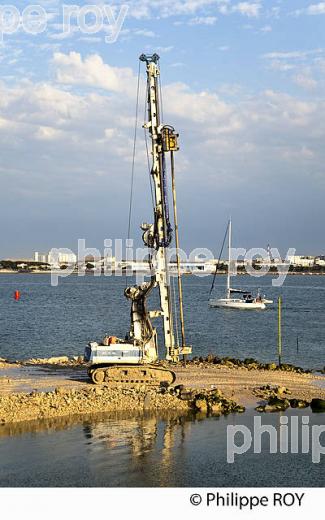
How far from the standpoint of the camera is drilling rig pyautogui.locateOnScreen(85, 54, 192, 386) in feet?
91.1

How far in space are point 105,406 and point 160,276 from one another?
674cm

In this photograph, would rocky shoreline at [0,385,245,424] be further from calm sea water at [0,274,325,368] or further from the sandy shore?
calm sea water at [0,274,325,368]

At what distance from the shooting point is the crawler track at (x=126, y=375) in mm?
27672

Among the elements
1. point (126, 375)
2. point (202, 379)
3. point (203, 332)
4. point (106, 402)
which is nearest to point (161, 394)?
point (126, 375)

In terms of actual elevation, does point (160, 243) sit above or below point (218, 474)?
above

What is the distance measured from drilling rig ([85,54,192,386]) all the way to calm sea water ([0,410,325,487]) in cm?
373

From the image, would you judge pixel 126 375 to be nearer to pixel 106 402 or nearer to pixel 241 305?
pixel 106 402

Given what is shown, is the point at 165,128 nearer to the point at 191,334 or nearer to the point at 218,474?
the point at 218,474

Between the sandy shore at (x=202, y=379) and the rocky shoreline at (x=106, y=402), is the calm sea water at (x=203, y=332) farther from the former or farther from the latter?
the rocky shoreline at (x=106, y=402)

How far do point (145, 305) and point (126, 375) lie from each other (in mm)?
3201

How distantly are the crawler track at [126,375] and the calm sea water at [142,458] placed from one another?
353 centimetres

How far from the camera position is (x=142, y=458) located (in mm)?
19844

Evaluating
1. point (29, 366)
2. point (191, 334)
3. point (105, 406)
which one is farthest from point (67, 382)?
point (191, 334)

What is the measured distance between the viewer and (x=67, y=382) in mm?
29016
